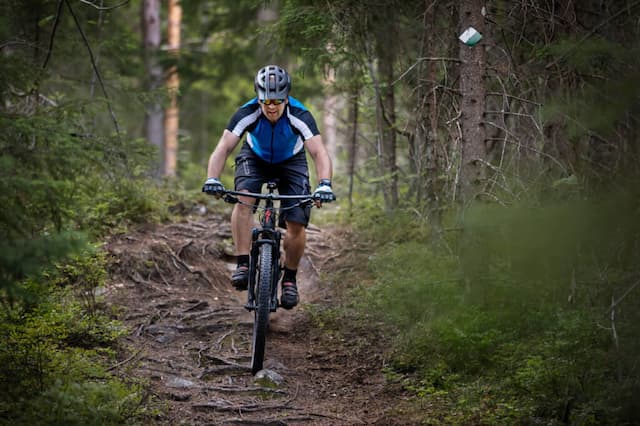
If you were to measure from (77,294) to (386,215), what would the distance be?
201 inches

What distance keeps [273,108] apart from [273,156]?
54 cm

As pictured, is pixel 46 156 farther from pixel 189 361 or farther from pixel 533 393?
pixel 533 393

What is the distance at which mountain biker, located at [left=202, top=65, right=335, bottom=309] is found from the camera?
20.3 ft

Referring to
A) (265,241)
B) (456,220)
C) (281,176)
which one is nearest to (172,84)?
(281,176)

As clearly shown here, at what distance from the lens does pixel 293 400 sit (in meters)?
5.25

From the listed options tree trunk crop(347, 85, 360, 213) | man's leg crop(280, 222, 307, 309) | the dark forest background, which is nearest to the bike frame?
→ man's leg crop(280, 222, 307, 309)

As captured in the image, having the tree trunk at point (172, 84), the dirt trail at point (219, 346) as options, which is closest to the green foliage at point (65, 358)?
the dirt trail at point (219, 346)

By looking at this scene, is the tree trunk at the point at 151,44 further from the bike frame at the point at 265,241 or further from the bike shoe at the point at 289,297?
the bike frame at the point at 265,241

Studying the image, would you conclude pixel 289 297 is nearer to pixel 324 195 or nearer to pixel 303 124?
pixel 324 195

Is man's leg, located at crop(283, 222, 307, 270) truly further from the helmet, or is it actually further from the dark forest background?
the helmet

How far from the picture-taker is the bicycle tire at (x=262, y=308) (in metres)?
5.64

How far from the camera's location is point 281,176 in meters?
6.73

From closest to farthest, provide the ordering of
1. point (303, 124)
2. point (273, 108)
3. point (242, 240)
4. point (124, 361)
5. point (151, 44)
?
1. point (124, 361)
2. point (273, 108)
3. point (303, 124)
4. point (242, 240)
5. point (151, 44)

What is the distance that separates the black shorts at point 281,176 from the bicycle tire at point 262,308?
0.73 meters
